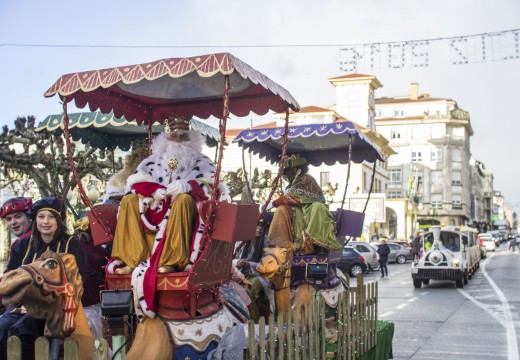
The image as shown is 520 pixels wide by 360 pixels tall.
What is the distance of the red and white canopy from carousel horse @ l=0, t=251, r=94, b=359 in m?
1.68

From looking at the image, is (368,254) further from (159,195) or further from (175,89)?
(159,195)

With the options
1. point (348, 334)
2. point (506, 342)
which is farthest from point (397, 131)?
point (348, 334)

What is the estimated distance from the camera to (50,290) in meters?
3.92

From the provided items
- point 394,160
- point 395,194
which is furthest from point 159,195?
point 394,160

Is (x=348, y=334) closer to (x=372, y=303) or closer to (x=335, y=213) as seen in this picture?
(x=372, y=303)

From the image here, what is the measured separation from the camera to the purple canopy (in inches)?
348

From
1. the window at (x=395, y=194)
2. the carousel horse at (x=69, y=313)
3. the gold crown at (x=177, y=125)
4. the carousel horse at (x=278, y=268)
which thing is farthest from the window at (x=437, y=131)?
the carousel horse at (x=69, y=313)

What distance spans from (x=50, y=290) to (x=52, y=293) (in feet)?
0.11

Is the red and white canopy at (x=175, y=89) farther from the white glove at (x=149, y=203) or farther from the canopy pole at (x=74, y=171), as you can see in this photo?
the white glove at (x=149, y=203)

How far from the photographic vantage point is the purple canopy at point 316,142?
883 cm

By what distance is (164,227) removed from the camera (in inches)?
210

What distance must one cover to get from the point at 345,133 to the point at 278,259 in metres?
2.91

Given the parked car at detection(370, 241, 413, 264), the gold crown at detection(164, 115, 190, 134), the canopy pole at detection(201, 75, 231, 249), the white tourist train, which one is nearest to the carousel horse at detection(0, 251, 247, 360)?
the canopy pole at detection(201, 75, 231, 249)

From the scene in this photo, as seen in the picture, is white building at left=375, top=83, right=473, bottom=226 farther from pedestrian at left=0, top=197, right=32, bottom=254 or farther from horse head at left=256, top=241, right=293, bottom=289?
pedestrian at left=0, top=197, right=32, bottom=254
